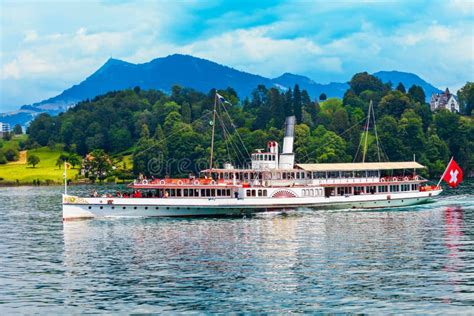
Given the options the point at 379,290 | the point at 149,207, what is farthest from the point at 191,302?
the point at 149,207

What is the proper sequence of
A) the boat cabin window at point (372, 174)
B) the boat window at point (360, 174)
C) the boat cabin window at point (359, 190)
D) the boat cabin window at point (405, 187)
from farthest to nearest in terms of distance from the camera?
1. the boat cabin window at point (405, 187)
2. the boat cabin window at point (372, 174)
3. the boat window at point (360, 174)
4. the boat cabin window at point (359, 190)

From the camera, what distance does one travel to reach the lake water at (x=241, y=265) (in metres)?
46.0

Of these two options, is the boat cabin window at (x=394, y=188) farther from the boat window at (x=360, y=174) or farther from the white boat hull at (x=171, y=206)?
the white boat hull at (x=171, y=206)

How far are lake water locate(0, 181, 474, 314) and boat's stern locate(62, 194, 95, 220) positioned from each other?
2.83m

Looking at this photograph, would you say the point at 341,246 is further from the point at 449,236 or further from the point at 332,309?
the point at 332,309

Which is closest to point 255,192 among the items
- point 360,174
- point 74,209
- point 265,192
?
point 265,192

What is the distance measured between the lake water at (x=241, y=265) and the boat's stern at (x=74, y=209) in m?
2.83

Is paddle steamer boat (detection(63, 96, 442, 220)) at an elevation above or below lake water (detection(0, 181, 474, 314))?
above

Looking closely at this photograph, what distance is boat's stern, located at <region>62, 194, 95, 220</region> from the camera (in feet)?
302

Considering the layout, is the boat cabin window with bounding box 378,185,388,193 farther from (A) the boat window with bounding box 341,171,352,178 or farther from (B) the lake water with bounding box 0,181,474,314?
(B) the lake water with bounding box 0,181,474,314

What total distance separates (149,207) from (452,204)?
42897 millimetres

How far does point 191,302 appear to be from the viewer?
46.0 metres

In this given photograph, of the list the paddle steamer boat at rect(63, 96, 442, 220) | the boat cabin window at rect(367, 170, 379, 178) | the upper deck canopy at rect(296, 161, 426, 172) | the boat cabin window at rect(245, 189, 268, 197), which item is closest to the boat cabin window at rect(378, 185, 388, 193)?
the paddle steamer boat at rect(63, 96, 442, 220)

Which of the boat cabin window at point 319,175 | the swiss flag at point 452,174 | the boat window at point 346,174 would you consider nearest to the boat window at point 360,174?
the boat window at point 346,174
